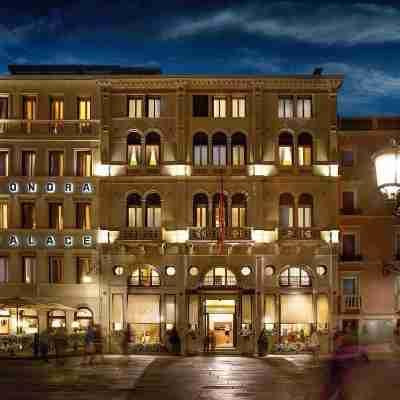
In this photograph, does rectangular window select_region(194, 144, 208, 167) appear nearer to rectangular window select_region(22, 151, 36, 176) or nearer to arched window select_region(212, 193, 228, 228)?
arched window select_region(212, 193, 228, 228)

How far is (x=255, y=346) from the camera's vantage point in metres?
45.8

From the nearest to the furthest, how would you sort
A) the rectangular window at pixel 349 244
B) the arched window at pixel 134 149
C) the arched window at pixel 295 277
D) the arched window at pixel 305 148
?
1. the arched window at pixel 295 277
2. the arched window at pixel 134 149
3. the arched window at pixel 305 148
4. the rectangular window at pixel 349 244

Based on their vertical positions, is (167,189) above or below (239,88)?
below

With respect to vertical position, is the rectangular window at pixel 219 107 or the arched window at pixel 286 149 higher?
the rectangular window at pixel 219 107

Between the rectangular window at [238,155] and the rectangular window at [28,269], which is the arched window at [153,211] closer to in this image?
the rectangular window at [238,155]

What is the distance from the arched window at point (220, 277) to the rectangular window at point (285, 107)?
400 inches

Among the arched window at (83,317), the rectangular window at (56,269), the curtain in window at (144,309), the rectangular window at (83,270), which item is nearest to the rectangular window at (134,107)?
the rectangular window at (83,270)

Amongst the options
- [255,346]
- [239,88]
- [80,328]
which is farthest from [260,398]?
[239,88]

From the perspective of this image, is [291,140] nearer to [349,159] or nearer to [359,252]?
[349,159]

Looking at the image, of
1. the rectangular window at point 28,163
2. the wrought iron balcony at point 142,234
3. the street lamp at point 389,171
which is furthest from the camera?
the rectangular window at point 28,163

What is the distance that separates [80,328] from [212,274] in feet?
28.2

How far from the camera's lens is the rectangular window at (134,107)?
47625 millimetres

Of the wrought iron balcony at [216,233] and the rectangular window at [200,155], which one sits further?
the rectangular window at [200,155]

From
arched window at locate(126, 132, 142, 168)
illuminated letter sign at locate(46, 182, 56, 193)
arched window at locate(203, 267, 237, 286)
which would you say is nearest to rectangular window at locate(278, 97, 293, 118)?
arched window at locate(126, 132, 142, 168)
